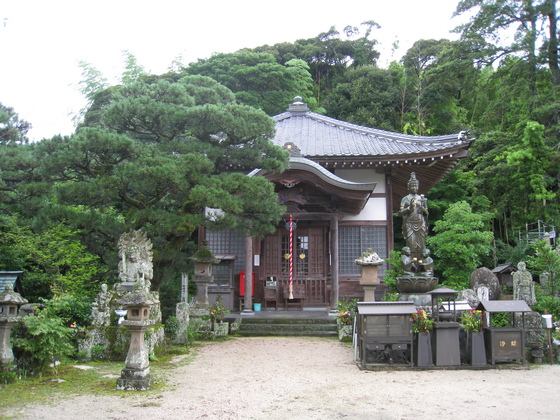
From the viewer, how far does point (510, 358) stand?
7.66m

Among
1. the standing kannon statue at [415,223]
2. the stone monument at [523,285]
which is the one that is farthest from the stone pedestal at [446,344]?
the stone monument at [523,285]

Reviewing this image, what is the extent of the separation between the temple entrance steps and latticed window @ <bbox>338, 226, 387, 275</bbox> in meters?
2.53

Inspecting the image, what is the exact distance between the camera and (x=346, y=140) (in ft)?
54.6

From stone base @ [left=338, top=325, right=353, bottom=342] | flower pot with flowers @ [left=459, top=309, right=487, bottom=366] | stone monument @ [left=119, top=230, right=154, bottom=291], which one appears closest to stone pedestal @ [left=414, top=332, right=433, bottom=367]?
flower pot with flowers @ [left=459, top=309, right=487, bottom=366]

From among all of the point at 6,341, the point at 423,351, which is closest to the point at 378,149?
the point at 423,351

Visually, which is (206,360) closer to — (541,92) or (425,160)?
(425,160)

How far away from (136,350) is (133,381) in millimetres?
398

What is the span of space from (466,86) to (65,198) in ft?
65.0

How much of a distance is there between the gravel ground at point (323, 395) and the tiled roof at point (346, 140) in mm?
7947

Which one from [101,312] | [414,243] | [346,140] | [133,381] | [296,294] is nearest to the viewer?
[133,381]

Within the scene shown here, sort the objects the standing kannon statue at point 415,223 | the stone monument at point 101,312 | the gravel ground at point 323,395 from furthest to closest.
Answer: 1. the standing kannon statue at point 415,223
2. the stone monument at point 101,312
3. the gravel ground at point 323,395

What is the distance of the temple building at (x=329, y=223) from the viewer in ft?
46.7

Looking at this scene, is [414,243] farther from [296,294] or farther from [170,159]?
[170,159]

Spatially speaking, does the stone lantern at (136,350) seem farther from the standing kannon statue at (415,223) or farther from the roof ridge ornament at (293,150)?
the roof ridge ornament at (293,150)
